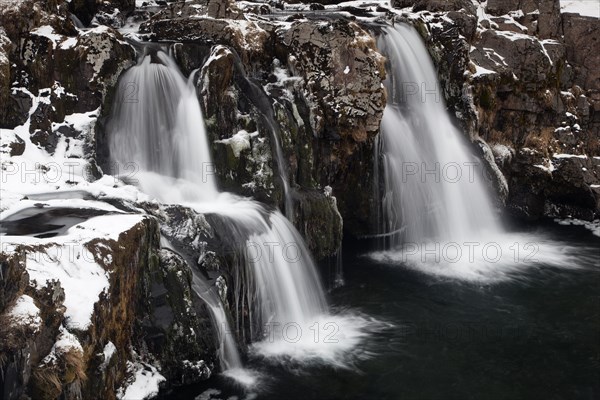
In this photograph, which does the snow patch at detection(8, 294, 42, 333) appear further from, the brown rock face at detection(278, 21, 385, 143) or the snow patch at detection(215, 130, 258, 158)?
the brown rock face at detection(278, 21, 385, 143)

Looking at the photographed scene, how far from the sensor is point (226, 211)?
360 inches

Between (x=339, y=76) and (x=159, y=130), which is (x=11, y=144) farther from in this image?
(x=339, y=76)

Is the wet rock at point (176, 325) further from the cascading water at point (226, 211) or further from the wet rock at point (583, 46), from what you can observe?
the wet rock at point (583, 46)

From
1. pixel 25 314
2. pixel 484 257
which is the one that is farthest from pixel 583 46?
pixel 25 314

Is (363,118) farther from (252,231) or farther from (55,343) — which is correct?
(55,343)

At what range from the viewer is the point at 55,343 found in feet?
17.0

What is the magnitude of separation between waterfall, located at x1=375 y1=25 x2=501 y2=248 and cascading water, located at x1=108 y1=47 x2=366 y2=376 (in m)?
4.12

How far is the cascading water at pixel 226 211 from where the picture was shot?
865 cm

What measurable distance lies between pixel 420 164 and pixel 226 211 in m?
6.07

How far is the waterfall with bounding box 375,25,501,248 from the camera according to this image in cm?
1324

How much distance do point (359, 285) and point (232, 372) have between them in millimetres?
4140

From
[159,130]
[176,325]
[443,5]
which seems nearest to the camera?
[176,325]

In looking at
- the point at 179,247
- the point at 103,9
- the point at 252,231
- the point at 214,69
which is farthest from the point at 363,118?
the point at 103,9

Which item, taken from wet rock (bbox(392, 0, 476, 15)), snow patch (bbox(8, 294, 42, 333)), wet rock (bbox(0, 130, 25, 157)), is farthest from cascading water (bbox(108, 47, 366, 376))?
wet rock (bbox(392, 0, 476, 15))
